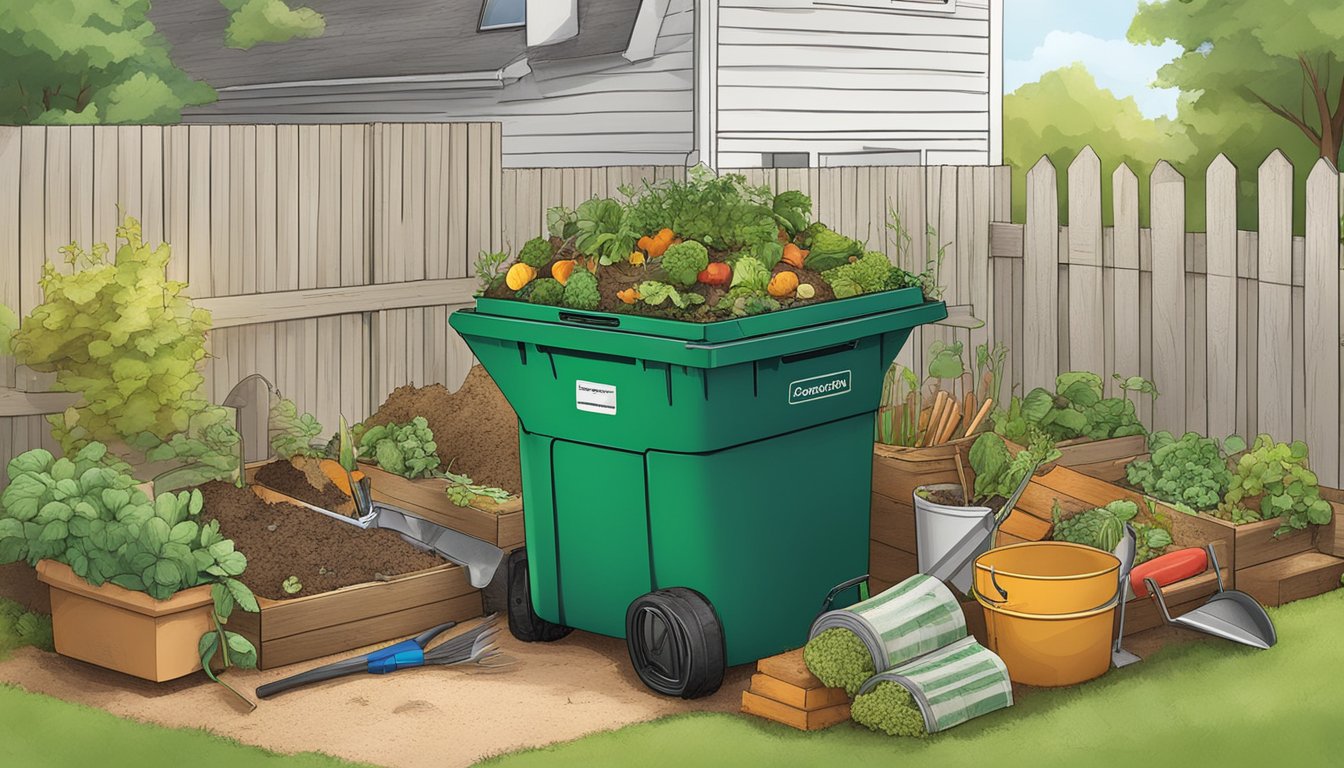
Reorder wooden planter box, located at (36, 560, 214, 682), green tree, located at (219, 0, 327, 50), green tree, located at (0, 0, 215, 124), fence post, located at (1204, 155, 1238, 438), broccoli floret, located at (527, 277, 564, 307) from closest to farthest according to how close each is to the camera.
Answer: wooden planter box, located at (36, 560, 214, 682) < broccoli floret, located at (527, 277, 564, 307) < fence post, located at (1204, 155, 1238, 438) < green tree, located at (0, 0, 215, 124) < green tree, located at (219, 0, 327, 50)

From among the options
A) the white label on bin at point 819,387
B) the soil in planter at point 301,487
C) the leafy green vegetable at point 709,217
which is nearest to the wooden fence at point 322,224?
the soil in planter at point 301,487

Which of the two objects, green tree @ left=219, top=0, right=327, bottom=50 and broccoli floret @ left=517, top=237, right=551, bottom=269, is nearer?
broccoli floret @ left=517, top=237, right=551, bottom=269

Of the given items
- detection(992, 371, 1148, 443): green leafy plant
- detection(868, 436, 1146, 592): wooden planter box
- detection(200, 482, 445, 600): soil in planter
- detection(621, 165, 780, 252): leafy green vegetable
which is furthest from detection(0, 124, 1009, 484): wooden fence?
detection(621, 165, 780, 252): leafy green vegetable

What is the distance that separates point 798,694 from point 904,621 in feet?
1.24

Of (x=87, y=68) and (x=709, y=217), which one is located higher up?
(x=87, y=68)

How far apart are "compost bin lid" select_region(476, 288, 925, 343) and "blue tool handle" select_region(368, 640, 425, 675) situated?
3.74 feet

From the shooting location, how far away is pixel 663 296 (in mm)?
4750

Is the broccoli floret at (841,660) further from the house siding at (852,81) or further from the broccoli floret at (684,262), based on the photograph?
the house siding at (852,81)

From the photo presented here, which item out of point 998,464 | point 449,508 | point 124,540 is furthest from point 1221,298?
point 124,540

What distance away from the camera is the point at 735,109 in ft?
32.1

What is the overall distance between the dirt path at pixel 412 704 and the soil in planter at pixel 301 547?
30 centimetres

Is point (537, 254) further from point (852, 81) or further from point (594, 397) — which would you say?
point (852, 81)

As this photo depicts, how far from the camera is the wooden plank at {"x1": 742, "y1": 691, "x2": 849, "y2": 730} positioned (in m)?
4.46

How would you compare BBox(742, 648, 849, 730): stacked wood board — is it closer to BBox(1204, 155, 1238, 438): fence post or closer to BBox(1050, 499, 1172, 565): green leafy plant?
BBox(1050, 499, 1172, 565): green leafy plant
